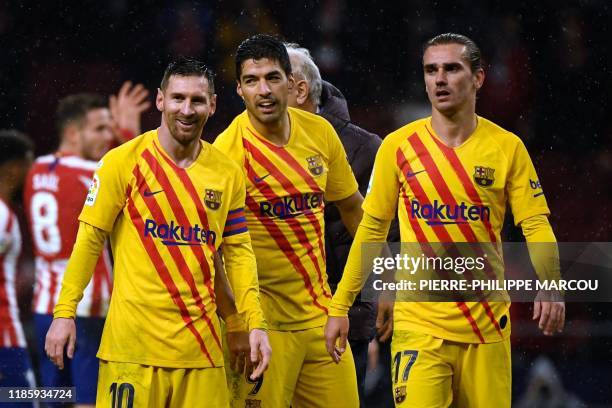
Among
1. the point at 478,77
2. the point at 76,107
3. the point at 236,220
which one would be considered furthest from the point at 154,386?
the point at 76,107

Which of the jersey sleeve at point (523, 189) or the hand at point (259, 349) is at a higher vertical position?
the jersey sleeve at point (523, 189)

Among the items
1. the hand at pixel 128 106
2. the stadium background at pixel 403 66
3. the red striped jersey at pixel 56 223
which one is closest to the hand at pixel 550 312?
the red striped jersey at pixel 56 223

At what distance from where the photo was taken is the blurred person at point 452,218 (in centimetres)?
463

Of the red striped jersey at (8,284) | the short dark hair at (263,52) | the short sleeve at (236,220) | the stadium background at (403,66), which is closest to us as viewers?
the short sleeve at (236,220)

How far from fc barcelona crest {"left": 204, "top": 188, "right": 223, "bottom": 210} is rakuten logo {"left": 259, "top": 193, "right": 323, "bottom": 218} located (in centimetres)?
47

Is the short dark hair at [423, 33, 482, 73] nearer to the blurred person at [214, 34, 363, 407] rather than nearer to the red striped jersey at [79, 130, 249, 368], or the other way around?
the blurred person at [214, 34, 363, 407]

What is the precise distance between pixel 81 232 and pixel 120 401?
1.94 ft

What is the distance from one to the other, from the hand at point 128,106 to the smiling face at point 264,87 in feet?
8.53

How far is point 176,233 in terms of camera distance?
4.34 meters

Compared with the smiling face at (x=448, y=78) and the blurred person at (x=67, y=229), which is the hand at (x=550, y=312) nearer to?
the smiling face at (x=448, y=78)

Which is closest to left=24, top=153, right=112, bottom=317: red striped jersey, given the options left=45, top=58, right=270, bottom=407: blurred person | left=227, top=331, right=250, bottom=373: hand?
left=227, top=331, right=250, bottom=373: hand

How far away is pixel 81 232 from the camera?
4297 mm

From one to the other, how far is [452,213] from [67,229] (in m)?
3.01

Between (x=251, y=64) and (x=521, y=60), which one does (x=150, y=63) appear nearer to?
(x=521, y=60)
